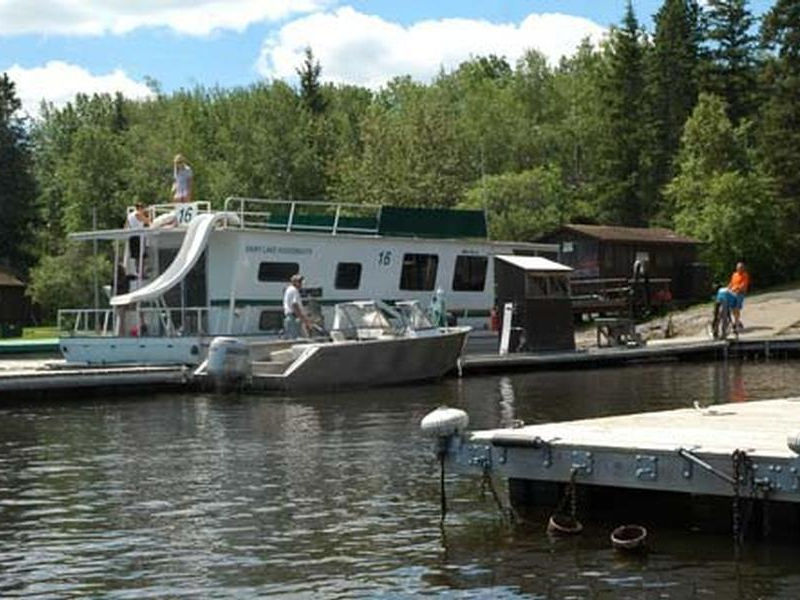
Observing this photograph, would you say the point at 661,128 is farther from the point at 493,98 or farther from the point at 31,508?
the point at 31,508

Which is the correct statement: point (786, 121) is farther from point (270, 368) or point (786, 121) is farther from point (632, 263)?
point (270, 368)

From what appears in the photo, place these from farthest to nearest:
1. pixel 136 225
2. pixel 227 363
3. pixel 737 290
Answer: pixel 737 290
pixel 136 225
pixel 227 363

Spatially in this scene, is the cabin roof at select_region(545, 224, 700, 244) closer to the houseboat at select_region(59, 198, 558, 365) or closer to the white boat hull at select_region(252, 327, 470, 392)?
the houseboat at select_region(59, 198, 558, 365)

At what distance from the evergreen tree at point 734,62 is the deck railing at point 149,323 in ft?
139

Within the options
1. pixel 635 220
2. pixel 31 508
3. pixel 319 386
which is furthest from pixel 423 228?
pixel 635 220

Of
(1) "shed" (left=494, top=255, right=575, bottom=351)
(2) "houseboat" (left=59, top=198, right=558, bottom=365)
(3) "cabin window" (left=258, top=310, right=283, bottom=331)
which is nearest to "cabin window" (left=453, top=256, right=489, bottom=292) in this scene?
(2) "houseboat" (left=59, top=198, right=558, bottom=365)

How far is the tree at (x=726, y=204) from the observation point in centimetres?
5350

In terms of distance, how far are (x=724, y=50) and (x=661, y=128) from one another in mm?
5135

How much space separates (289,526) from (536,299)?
73.9 ft

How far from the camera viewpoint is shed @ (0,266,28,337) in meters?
65.8

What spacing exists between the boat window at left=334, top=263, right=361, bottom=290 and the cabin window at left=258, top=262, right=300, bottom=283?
3.90 feet

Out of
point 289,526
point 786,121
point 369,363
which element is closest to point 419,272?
point 369,363

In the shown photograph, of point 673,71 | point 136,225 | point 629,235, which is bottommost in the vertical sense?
point 136,225

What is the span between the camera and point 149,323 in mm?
31844
